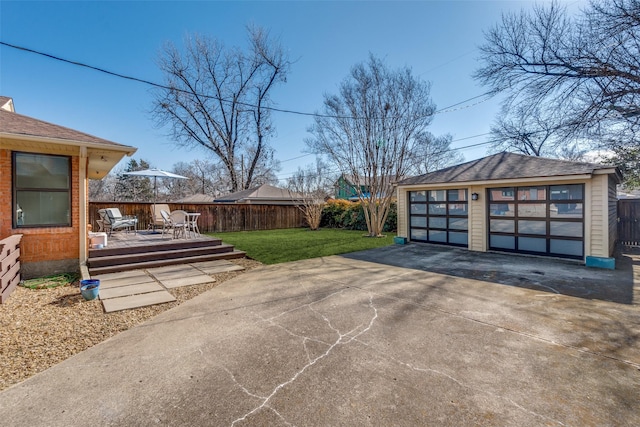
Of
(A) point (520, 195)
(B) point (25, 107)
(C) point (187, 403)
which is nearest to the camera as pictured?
(C) point (187, 403)

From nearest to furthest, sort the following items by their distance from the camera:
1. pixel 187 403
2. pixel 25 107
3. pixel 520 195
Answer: pixel 187 403 < pixel 520 195 < pixel 25 107

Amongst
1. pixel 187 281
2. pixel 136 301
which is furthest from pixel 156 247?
pixel 136 301

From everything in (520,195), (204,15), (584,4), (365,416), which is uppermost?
(204,15)

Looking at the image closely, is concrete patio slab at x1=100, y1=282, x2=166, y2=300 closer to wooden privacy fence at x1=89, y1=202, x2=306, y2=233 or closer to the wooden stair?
the wooden stair

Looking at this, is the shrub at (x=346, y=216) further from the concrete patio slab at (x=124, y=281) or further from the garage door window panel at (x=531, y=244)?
the concrete patio slab at (x=124, y=281)

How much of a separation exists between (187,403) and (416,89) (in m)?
13.5

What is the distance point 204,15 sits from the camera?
991 cm

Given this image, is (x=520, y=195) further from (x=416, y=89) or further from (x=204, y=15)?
(x=204, y=15)

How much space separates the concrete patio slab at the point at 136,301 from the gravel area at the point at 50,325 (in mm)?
101

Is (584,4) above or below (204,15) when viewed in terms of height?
below

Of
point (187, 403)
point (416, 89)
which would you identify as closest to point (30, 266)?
point (187, 403)

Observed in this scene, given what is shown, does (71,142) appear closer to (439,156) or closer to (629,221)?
(629,221)

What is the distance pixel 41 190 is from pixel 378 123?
11195 millimetres

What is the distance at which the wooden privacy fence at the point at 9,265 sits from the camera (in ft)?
13.6
